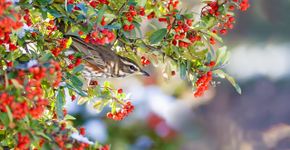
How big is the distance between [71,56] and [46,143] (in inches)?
18.1

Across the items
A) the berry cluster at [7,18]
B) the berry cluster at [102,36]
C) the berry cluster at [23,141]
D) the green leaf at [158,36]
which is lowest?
the berry cluster at [23,141]

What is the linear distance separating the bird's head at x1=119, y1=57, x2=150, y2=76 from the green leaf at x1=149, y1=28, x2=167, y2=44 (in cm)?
22

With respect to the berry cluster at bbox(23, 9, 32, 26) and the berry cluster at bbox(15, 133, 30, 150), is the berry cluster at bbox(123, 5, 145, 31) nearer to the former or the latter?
the berry cluster at bbox(23, 9, 32, 26)

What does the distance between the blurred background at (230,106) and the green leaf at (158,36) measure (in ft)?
7.57

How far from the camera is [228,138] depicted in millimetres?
5820

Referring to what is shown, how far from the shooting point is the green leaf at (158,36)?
8.18 ft

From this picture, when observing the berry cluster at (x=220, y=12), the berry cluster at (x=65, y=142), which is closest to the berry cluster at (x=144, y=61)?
the berry cluster at (x=220, y=12)

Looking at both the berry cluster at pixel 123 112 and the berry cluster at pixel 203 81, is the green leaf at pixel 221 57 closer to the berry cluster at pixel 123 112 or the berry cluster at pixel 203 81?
the berry cluster at pixel 203 81

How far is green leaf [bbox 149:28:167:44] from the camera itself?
98.2 inches

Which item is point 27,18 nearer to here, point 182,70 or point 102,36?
point 102,36

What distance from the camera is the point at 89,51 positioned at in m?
2.61

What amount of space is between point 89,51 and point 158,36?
0.27m

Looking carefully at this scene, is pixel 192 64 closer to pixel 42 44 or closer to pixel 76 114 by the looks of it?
pixel 42 44

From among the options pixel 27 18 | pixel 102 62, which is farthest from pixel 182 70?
pixel 27 18
